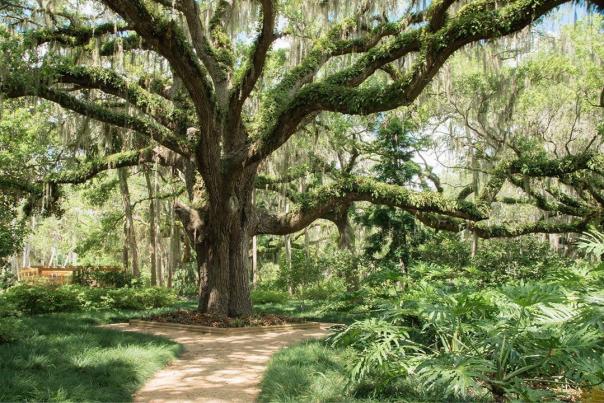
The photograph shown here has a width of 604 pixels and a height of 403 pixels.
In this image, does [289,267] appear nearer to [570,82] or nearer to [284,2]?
[284,2]

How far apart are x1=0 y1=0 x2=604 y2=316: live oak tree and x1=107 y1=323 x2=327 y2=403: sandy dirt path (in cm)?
218

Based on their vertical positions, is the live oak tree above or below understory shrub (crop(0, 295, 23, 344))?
above

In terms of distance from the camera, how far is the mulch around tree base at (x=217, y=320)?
9.99m

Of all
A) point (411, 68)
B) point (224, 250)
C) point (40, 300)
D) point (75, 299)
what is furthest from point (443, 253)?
point (40, 300)

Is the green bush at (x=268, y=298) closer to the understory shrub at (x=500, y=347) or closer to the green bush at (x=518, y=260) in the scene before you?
the green bush at (x=518, y=260)

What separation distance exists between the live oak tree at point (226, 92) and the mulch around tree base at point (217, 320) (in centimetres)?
34

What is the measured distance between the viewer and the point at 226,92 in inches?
417

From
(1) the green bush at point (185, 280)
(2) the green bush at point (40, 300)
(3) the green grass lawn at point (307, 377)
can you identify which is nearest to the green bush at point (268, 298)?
(1) the green bush at point (185, 280)

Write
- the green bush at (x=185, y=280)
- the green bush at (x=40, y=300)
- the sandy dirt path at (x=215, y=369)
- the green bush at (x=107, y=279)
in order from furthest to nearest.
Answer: the green bush at (x=185, y=280)
the green bush at (x=107, y=279)
the green bush at (x=40, y=300)
the sandy dirt path at (x=215, y=369)

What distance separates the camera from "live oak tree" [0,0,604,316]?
8102 millimetres

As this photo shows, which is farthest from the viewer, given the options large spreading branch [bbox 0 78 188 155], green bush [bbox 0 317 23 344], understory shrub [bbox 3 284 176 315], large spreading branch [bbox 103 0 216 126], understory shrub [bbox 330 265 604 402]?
understory shrub [bbox 3 284 176 315]

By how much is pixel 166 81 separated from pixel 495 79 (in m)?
9.42

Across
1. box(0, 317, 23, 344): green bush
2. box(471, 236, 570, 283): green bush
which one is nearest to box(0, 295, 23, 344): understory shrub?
box(0, 317, 23, 344): green bush

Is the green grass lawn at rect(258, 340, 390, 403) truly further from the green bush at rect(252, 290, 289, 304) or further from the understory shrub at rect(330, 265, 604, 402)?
the green bush at rect(252, 290, 289, 304)
